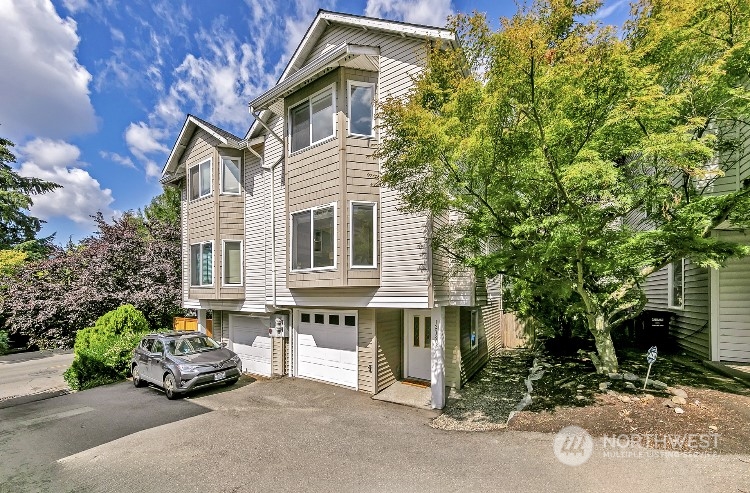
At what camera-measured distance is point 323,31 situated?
10555 mm

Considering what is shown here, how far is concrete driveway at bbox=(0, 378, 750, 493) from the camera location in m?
4.64

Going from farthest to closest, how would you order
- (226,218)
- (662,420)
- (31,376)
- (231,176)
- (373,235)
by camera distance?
(31,376), (231,176), (226,218), (373,235), (662,420)

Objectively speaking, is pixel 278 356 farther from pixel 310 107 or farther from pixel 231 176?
pixel 310 107

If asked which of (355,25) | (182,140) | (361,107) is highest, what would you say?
(355,25)

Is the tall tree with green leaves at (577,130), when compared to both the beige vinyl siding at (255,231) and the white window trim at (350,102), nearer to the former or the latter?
the white window trim at (350,102)

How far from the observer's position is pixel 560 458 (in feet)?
17.0

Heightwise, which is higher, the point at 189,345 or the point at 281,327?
the point at 281,327

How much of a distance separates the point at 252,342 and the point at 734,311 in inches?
580

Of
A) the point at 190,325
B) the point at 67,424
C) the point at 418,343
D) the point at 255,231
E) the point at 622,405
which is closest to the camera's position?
the point at 622,405

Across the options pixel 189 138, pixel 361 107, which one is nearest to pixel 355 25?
pixel 361 107

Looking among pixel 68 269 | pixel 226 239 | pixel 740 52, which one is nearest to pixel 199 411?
pixel 226 239

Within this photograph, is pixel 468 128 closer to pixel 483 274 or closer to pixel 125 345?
pixel 483 274

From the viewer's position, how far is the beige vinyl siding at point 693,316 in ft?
31.4

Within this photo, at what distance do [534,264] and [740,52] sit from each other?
4.72 metres
